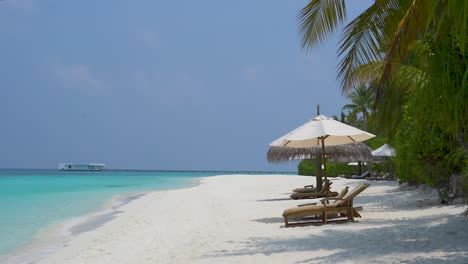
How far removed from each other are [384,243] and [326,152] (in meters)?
9.82

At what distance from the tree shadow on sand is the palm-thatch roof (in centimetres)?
746

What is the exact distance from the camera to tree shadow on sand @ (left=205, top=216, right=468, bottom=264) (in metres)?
5.31

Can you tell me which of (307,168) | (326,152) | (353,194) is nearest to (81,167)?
(307,168)

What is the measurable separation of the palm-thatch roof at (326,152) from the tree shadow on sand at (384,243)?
746 centimetres

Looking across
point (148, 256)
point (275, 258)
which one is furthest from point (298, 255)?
point (148, 256)

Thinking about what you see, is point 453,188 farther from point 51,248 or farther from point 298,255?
point 51,248

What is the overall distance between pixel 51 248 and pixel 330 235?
16.4 feet

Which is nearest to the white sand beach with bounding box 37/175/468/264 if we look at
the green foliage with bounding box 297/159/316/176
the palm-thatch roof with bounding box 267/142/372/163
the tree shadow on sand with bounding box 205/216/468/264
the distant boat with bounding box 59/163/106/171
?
the tree shadow on sand with bounding box 205/216/468/264

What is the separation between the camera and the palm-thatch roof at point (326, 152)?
1563 cm

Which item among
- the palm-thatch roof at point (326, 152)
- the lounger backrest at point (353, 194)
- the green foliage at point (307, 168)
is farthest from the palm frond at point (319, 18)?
the green foliage at point (307, 168)

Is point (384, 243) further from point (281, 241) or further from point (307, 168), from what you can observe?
point (307, 168)

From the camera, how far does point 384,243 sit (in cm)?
616

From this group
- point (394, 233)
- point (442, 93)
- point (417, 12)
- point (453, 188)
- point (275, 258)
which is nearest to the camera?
point (442, 93)

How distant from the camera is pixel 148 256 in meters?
6.68
